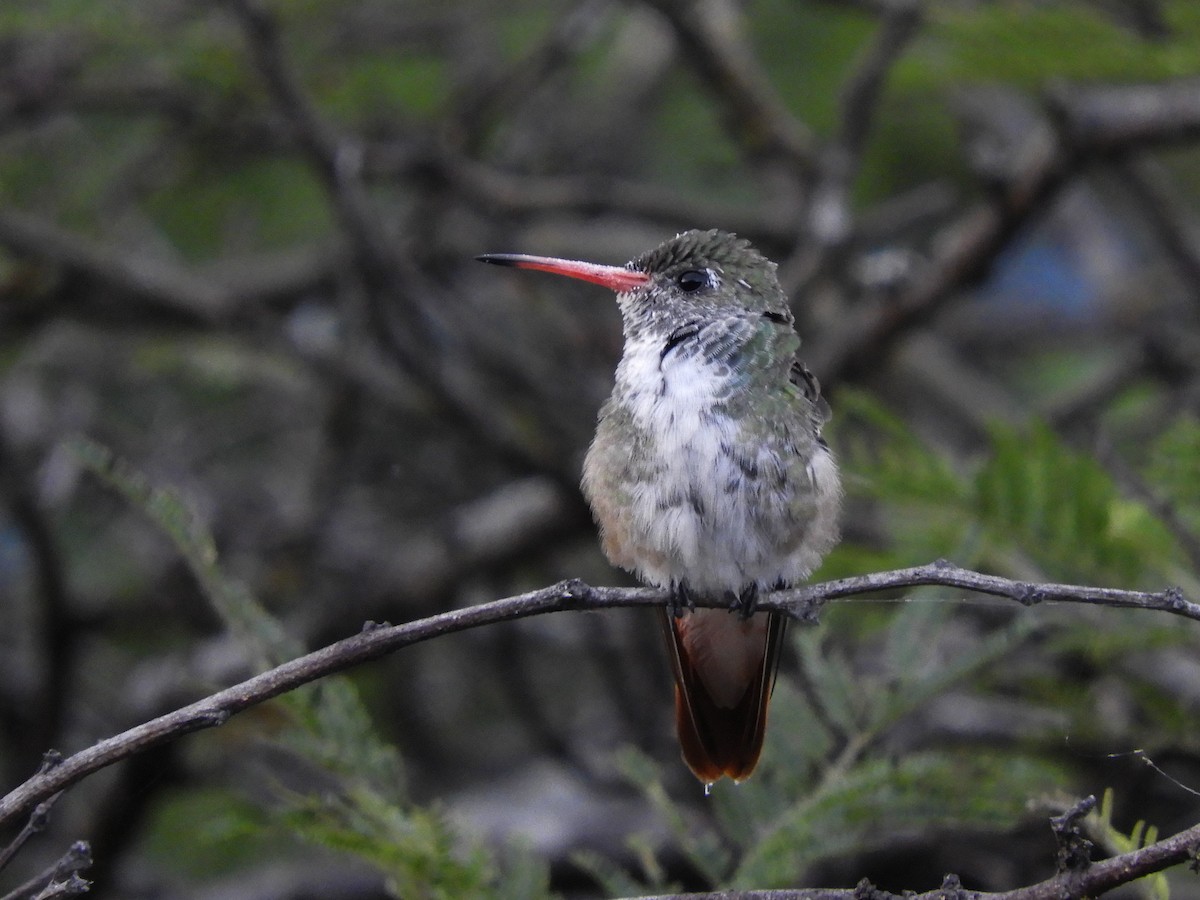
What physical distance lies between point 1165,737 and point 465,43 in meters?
5.26

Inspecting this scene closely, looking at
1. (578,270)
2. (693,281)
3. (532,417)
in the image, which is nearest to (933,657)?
(693,281)

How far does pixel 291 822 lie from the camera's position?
253 cm

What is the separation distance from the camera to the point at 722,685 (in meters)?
3.22

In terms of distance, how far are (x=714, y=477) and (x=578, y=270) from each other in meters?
0.58

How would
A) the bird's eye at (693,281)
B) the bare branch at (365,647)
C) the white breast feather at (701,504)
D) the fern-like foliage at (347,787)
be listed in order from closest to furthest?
the bare branch at (365,647), the fern-like foliage at (347,787), the white breast feather at (701,504), the bird's eye at (693,281)

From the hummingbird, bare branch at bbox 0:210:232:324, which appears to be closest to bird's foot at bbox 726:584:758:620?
the hummingbird

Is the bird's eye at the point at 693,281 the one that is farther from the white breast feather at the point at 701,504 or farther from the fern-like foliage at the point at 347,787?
the fern-like foliage at the point at 347,787

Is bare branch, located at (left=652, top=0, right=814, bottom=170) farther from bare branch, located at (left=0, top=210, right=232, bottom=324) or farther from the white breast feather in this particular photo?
the white breast feather

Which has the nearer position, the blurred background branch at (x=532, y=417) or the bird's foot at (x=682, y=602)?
the bird's foot at (x=682, y=602)

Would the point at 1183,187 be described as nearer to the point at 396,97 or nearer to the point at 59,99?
the point at 396,97

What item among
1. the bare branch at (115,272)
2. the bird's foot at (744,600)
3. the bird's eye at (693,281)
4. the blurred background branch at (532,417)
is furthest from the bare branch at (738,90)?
the bird's foot at (744,600)

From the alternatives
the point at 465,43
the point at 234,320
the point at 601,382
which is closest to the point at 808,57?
the point at 465,43

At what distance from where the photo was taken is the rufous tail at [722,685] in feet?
9.77

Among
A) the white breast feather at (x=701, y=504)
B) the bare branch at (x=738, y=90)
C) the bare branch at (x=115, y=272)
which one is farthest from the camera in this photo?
the bare branch at (x=738, y=90)
